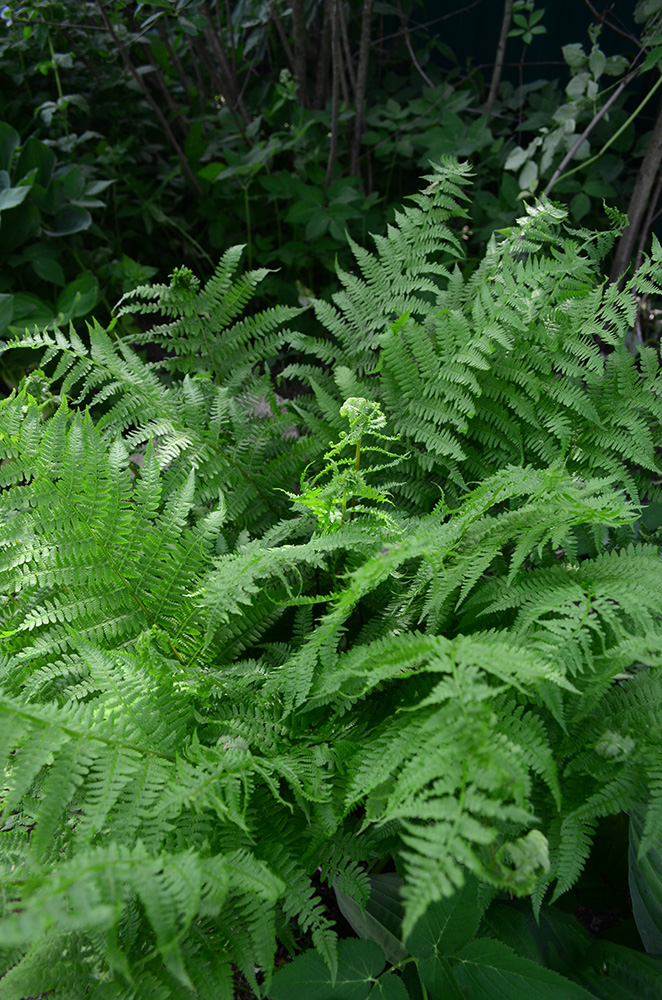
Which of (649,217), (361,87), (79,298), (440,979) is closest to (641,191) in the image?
(649,217)

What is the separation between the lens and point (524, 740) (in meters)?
0.76

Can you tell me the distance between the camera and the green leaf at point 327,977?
32.1 inches

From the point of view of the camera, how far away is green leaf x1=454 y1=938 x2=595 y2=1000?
2.52ft

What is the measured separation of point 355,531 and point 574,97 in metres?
1.75

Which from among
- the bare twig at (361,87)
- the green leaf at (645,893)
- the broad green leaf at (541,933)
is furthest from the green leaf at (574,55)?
the broad green leaf at (541,933)

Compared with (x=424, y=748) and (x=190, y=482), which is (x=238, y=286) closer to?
(x=190, y=482)

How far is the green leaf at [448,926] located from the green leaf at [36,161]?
2.24 metres

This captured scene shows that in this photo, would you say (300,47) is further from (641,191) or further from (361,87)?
(641,191)

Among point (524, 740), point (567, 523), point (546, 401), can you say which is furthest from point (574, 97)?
point (524, 740)

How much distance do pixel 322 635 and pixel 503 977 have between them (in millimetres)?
446

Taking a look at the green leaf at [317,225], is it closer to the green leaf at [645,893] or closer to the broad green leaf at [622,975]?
the green leaf at [645,893]

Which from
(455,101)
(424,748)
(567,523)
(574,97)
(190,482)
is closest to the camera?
(424,748)

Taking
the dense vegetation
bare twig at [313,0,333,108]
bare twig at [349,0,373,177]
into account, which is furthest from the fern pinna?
bare twig at [313,0,333,108]

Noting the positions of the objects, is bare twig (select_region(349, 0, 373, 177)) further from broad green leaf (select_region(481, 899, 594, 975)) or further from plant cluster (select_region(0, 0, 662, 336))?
broad green leaf (select_region(481, 899, 594, 975))
